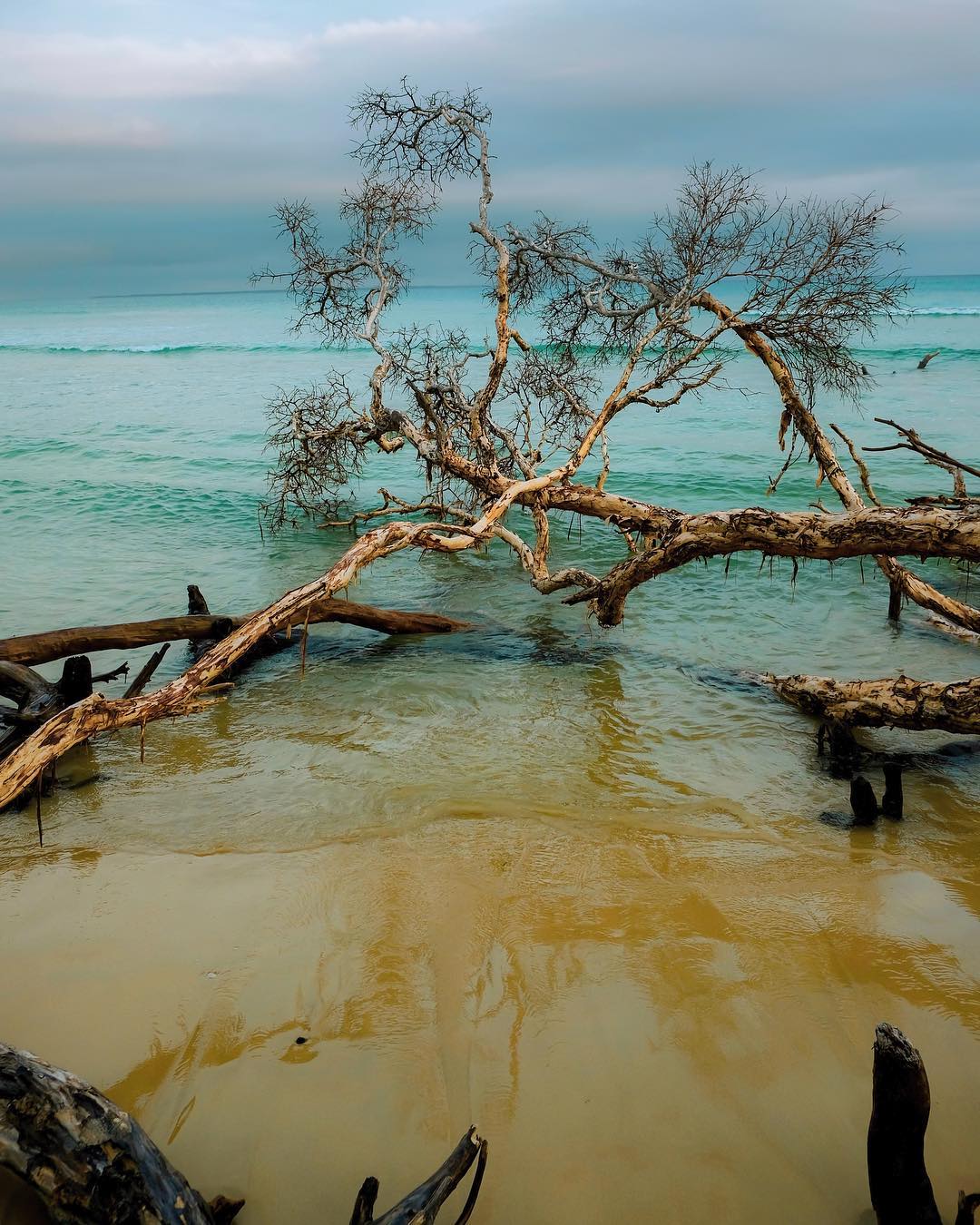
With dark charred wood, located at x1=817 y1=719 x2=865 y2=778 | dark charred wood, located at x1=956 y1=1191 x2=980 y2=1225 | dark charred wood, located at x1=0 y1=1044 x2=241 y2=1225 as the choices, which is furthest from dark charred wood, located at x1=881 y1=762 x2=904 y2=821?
dark charred wood, located at x1=0 y1=1044 x2=241 y2=1225

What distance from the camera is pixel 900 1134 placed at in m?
2.93

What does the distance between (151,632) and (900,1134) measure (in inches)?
289

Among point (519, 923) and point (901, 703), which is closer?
point (519, 923)

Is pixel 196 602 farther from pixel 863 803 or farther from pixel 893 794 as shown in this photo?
pixel 893 794

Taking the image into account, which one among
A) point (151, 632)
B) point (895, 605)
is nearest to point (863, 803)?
point (895, 605)

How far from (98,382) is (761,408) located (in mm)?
32720

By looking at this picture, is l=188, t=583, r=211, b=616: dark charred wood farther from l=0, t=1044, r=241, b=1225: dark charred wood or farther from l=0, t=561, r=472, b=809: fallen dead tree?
l=0, t=1044, r=241, b=1225: dark charred wood

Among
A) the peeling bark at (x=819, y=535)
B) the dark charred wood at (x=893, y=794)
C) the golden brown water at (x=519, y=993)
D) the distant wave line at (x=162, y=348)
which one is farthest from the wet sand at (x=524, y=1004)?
the distant wave line at (x=162, y=348)

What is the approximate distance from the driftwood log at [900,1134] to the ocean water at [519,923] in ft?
0.88

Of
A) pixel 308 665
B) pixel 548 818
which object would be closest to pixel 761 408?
pixel 308 665

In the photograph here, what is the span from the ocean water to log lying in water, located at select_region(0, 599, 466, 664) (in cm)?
48

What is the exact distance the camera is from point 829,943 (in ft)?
15.3

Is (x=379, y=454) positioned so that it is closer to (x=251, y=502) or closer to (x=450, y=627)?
(x=251, y=502)

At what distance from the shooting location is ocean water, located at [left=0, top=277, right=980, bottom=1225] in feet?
11.5
